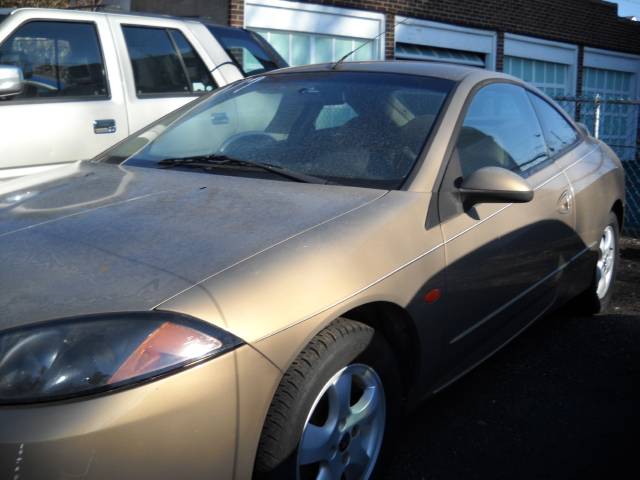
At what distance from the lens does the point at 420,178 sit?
2883mm

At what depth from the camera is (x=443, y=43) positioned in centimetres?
1463

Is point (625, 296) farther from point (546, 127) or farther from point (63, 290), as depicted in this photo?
point (63, 290)

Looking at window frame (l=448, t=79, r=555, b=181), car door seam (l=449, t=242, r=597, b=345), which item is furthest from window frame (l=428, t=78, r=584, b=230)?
car door seam (l=449, t=242, r=597, b=345)

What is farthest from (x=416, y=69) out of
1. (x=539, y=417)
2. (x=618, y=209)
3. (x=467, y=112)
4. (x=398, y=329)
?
(x=618, y=209)

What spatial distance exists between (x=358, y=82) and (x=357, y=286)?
144 cm

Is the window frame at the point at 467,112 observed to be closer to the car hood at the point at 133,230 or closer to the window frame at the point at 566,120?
the window frame at the point at 566,120

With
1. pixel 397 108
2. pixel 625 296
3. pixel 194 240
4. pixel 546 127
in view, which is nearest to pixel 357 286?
pixel 194 240

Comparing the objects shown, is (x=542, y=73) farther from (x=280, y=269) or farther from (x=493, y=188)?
(x=280, y=269)

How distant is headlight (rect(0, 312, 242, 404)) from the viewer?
6.13ft

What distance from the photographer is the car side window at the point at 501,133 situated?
10.8ft

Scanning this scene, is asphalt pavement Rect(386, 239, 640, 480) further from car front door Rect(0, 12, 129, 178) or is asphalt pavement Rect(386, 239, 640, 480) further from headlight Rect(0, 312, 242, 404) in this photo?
car front door Rect(0, 12, 129, 178)

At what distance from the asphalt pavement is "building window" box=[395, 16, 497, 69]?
974 centimetres

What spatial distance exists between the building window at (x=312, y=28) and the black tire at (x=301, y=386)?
9.41 meters

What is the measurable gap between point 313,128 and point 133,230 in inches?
45.5
